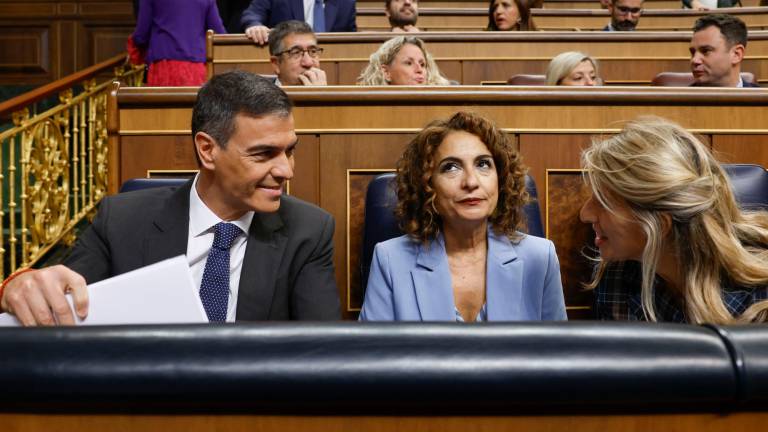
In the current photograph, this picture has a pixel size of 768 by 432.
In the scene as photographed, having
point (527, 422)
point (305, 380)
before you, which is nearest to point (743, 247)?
point (527, 422)

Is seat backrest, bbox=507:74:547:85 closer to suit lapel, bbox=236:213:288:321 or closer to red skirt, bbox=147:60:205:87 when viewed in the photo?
red skirt, bbox=147:60:205:87

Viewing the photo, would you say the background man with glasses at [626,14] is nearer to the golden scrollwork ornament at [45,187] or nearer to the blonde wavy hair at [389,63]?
the blonde wavy hair at [389,63]

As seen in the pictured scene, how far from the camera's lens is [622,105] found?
75.5 inches

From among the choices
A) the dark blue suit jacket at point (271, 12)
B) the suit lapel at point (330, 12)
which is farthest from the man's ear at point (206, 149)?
the suit lapel at point (330, 12)

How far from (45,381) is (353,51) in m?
3.22

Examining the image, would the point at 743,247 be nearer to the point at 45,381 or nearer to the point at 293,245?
the point at 293,245

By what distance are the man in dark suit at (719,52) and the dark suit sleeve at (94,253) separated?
8.27 feet

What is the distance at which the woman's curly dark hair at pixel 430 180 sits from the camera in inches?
59.0

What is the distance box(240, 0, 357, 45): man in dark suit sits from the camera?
3.83 m

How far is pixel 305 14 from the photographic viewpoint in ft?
12.9

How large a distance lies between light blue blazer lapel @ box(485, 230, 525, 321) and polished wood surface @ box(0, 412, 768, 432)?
0.90 meters

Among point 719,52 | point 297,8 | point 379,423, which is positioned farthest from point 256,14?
point 379,423

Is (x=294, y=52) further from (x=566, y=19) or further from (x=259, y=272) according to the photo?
(x=566, y=19)

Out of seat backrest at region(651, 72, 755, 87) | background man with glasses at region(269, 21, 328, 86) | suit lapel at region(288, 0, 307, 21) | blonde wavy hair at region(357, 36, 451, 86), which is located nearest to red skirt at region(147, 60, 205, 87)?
suit lapel at region(288, 0, 307, 21)
